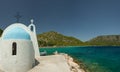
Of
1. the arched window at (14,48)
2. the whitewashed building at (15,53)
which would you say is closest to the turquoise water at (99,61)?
the whitewashed building at (15,53)

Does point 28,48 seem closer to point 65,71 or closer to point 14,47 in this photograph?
point 14,47

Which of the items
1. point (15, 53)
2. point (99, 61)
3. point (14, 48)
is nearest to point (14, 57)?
point (15, 53)

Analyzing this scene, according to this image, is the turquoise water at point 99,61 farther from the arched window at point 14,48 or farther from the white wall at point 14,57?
the arched window at point 14,48

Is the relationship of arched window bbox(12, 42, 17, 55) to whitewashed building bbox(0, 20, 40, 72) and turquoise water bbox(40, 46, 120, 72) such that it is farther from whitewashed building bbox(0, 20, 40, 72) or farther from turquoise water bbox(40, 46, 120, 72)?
turquoise water bbox(40, 46, 120, 72)

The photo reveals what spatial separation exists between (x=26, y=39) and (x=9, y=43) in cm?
196

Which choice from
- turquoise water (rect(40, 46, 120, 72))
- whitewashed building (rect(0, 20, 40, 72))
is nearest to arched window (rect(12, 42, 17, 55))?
whitewashed building (rect(0, 20, 40, 72))

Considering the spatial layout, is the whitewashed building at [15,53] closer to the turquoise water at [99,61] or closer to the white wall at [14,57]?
the white wall at [14,57]

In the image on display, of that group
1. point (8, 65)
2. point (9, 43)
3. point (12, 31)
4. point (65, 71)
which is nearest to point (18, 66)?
point (8, 65)

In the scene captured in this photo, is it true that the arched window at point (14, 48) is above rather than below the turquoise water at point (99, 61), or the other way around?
above

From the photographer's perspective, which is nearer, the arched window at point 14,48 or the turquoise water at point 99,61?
the arched window at point 14,48

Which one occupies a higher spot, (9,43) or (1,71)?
(9,43)

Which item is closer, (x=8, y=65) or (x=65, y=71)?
(x=8, y=65)

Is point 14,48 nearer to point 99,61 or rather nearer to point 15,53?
point 15,53

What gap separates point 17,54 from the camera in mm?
22734
